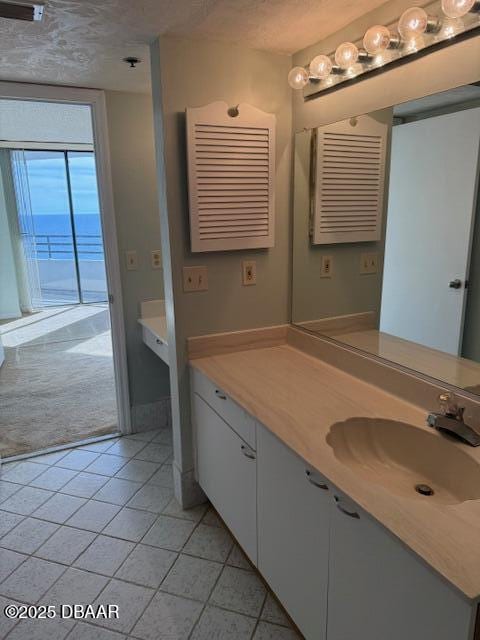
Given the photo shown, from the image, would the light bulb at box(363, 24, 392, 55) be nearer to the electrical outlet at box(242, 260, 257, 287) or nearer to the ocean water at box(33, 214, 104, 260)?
the electrical outlet at box(242, 260, 257, 287)

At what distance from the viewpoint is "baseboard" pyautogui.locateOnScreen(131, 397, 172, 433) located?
3.15 metres

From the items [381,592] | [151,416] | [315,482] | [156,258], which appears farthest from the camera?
[151,416]

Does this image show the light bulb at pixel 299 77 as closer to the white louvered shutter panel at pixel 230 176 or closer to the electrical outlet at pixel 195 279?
the white louvered shutter panel at pixel 230 176

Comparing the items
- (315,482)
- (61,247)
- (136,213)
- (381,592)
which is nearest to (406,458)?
(315,482)

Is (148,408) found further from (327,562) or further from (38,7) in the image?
(38,7)

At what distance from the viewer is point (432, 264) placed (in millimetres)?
1598

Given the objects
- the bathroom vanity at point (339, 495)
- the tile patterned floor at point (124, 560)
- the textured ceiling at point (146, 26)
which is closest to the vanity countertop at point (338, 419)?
the bathroom vanity at point (339, 495)

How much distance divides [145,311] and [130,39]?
1.65 m

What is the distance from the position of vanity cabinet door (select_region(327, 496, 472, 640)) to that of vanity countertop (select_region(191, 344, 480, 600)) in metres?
0.03

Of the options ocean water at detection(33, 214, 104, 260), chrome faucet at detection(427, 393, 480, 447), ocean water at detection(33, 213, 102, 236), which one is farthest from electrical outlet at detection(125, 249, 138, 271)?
ocean water at detection(33, 214, 104, 260)

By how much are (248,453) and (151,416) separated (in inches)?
67.0

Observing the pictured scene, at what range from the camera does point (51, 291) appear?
8469 mm

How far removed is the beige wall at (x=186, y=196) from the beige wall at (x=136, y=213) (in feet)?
3.05

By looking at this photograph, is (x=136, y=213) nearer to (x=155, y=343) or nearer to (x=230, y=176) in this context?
(x=155, y=343)
